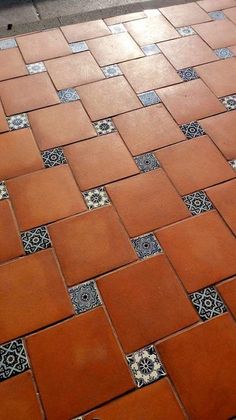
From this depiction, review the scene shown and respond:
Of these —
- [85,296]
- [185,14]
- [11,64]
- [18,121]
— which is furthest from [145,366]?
[185,14]

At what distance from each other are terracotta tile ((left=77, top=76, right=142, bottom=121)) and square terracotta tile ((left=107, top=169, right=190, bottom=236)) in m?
0.47

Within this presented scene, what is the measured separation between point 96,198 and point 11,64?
114 cm

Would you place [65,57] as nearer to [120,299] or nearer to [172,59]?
[172,59]

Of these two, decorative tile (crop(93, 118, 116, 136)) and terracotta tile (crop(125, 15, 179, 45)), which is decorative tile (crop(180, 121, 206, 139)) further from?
terracotta tile (crop(125, 15, 179, 45))

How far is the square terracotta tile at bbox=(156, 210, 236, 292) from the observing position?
1.30m

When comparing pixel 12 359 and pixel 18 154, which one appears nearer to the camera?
pixel 12 359

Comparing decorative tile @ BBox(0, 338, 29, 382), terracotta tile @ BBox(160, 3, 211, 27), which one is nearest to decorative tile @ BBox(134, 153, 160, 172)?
decorative tile @ BBox(0, 338, 29, 382)

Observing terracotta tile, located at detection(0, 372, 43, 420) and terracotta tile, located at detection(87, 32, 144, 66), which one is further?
terracotta tile, located at detection(87, 32, 144, 66)

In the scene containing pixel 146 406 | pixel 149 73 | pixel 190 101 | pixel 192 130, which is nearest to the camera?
pixel 146 406

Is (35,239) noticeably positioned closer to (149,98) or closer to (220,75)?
(149,98)

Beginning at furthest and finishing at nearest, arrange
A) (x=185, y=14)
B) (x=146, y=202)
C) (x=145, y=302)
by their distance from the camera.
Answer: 1. (x=185, y=14)
2. (x=146, y=202)
3. (x=145, y=302)

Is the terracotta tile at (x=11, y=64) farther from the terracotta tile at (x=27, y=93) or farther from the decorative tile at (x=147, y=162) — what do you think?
the decorative tile at (x=147, y=162)

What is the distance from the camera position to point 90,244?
1.37 meters

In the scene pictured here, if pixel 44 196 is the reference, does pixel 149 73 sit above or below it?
above
